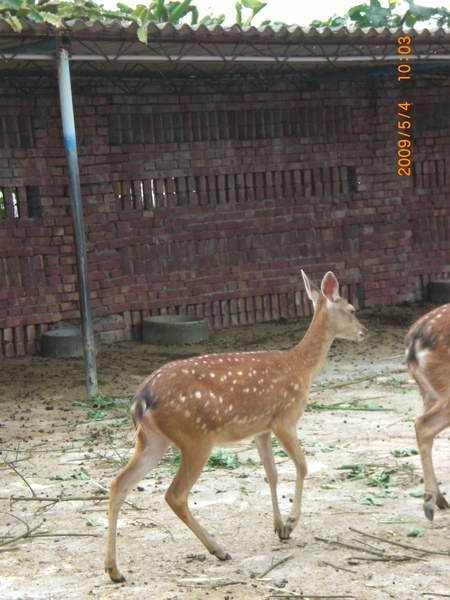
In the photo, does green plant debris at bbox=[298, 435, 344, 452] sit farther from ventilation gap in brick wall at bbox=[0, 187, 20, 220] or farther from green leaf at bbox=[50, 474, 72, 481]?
ventilation gap in brick wall at bbox=[0, 187, 20, 220]

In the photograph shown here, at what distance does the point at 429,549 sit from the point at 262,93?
9407mm

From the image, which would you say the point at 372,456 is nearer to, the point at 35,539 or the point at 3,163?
the point at 35,539

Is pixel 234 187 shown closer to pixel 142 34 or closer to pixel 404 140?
pixel 404 140

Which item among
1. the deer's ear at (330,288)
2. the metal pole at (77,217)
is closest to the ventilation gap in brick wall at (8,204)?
the metal pole at (77,217)

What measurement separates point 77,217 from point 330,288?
12.1ft

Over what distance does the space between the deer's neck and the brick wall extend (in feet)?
19.9

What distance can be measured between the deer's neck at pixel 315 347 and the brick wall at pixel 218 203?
6071 millimetres

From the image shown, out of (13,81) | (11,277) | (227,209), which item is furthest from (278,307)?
(13,81)

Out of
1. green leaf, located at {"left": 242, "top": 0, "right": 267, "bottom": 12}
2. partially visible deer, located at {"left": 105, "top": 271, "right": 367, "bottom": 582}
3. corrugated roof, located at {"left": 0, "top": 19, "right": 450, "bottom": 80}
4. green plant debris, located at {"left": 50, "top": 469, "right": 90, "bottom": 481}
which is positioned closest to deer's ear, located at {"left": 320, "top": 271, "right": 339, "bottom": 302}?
partially visible deer, located at {"left": 105, "top": 271, "right": 367, "bottom": 582}

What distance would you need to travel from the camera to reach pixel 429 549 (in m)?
5.54

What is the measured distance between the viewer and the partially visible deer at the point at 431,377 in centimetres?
630

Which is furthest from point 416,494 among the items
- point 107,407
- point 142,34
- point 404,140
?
point 404,140

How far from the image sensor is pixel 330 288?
7.14 metres

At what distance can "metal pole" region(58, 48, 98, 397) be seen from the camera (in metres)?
9.88
